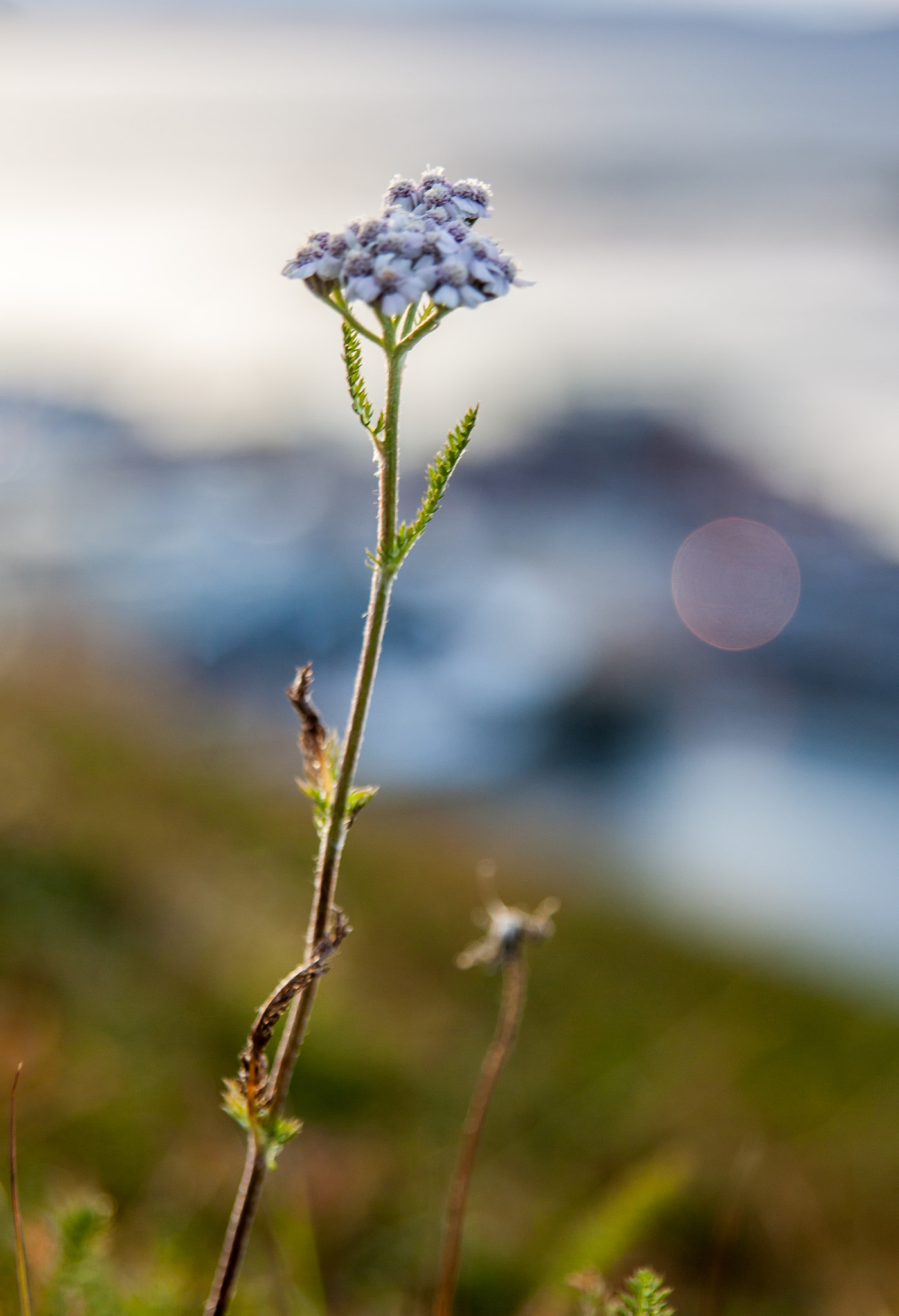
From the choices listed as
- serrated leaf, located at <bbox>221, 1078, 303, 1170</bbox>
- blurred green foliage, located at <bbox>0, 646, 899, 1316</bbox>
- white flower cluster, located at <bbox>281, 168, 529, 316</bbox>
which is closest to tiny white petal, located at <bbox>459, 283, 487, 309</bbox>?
white flower cluster, located at <bbox>281, 168, 529, 316</bbox>

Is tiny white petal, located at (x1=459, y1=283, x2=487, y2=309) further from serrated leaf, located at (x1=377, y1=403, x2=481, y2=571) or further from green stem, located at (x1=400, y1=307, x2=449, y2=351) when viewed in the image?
serrated leaf, located at (x1=377, y1=403, x2=481, y2=571)

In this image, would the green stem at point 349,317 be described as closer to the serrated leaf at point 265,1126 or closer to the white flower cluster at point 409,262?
the white flower cluster at point 409,262

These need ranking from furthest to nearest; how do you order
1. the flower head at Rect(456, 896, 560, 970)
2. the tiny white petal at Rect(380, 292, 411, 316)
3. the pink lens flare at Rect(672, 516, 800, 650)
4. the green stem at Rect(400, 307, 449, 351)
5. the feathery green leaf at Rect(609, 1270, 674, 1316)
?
the pink lens flare at Rect(672, 516, 800, 650) → the flower head at Rect(456, 896, 560, 970) → the feathery green leaf at Rect(609, 1270, 674, 1316) → the green stem at Rect(400, 307, 449, 351) → the tiny white petal at Rect(380, 292, 411, 316)

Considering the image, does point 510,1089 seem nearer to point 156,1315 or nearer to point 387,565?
point 156,1315

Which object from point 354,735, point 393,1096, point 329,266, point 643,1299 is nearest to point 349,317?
point 329,266

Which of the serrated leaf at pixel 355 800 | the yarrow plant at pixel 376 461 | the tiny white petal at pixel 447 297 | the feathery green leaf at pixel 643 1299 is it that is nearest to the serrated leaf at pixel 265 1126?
the yarrow plant at pixel 376 461

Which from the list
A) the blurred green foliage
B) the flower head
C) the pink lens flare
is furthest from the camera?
the pink lens flare

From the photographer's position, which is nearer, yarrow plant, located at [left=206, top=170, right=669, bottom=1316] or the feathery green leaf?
yarrow plant, located at [left=206, top=170, right=669, bottom=1316]
